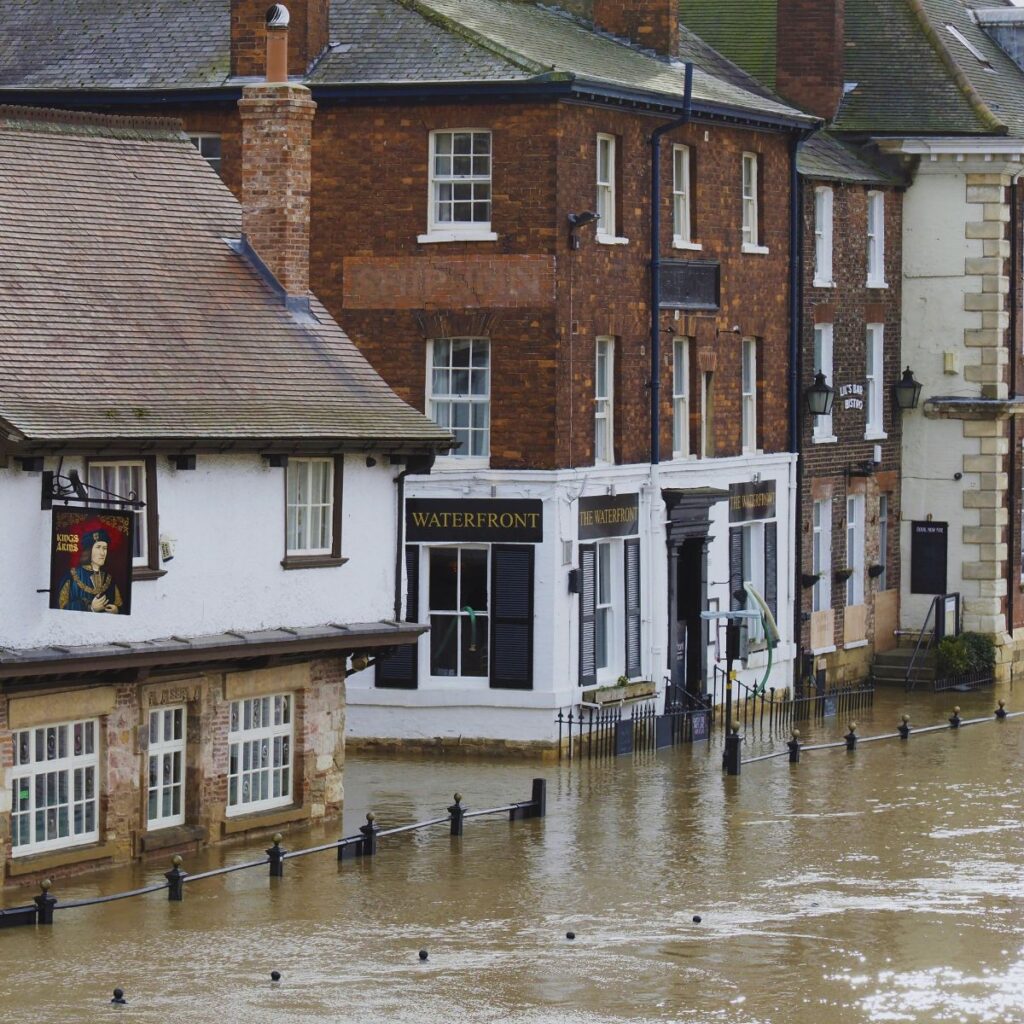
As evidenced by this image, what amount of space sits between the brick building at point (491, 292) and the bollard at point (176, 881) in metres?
12.0

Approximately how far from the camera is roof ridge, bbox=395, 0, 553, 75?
38938 millimetres

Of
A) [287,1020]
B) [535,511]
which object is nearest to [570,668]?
[535,511]

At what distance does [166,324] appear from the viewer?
31.7m

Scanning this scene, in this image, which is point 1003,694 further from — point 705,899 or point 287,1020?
point 287,1020

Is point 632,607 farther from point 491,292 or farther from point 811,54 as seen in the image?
point 811,54

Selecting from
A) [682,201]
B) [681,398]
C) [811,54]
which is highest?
[811,54]

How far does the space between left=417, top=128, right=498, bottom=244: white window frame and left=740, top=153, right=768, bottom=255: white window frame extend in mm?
6834

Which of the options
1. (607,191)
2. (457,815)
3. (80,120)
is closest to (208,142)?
(607,191)

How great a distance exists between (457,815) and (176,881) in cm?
521

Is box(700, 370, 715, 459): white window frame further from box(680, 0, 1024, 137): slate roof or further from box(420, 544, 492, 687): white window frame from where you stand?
box(680, 0, 1024, 137): slate roof

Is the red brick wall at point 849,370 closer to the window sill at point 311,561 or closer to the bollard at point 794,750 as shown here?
the bollard at point 794,750

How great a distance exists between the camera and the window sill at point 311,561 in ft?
104

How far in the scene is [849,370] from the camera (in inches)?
1927

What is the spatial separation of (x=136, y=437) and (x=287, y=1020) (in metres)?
8.19
